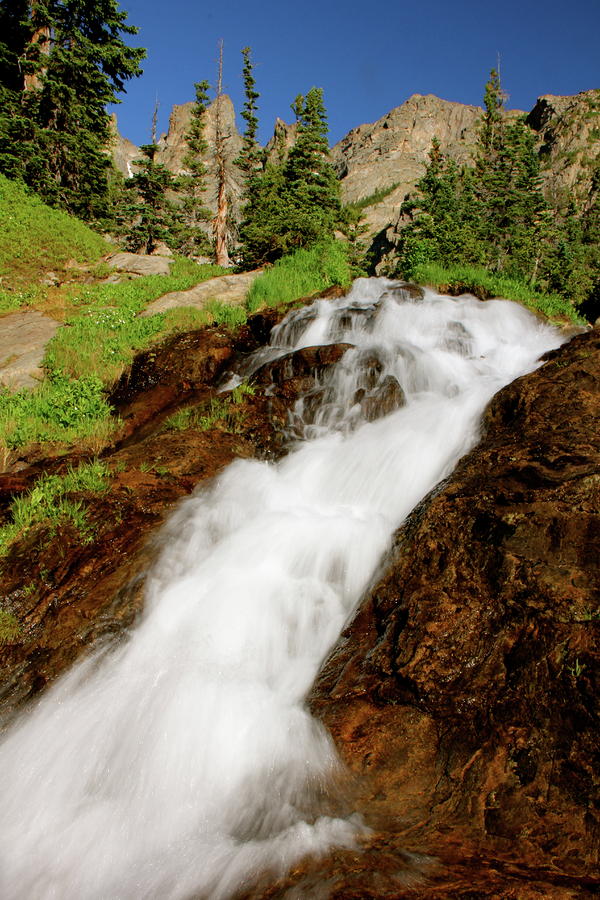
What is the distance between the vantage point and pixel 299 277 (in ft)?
41.9

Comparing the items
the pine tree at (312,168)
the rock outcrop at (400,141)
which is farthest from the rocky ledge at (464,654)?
the rock outcrop at (400,141)

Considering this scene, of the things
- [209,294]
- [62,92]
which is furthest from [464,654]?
[62,92]

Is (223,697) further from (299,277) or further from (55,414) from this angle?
(299,277)

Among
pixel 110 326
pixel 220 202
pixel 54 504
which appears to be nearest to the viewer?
pixel 54 504

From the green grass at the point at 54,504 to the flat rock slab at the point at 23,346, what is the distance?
403 centimetres

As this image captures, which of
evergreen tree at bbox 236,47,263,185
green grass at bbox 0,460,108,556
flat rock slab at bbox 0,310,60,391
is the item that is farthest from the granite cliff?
green grass at bbox 0,460,108,556

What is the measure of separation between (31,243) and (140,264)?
3498mm

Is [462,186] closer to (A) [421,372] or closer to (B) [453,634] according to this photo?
(A) [421,372]

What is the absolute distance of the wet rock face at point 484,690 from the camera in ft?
6.81

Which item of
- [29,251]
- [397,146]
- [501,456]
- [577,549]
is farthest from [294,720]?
[397,146]

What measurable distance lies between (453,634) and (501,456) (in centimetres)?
196

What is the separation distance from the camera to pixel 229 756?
10.1 ft

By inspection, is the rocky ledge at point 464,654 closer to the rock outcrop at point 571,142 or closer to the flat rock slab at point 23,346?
the flat rock slab at point 23,346

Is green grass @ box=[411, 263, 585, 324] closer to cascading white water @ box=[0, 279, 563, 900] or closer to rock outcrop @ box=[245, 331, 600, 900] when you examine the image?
cascading white water @ box=[0, 279, 563, 900]
